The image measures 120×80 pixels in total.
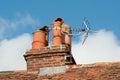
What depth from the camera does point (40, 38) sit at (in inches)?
642

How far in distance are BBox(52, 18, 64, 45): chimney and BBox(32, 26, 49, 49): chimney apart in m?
0.40

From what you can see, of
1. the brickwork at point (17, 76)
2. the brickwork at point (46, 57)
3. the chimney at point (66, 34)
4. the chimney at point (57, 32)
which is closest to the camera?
the brickwork at point (17, 76)

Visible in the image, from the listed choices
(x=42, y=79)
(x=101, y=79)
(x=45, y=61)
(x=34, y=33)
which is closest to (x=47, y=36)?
(x=34, y=33)

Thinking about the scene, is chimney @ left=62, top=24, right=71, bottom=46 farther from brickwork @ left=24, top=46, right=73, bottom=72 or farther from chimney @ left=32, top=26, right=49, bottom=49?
brickwork @ left=24, top=46, right=73, bottom=72

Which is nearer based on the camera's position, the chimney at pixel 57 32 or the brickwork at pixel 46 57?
the brickwork at pixel 46 57

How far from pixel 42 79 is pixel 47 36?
284 centimetres

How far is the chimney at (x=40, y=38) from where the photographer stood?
16078mm

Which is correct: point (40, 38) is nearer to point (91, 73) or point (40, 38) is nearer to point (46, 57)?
point (46, 57)

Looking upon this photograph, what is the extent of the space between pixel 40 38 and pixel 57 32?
728 millimetres

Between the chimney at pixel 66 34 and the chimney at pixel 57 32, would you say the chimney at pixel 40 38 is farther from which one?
the chimney at pixel 66 34

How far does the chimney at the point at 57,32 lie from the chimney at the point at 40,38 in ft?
1.31

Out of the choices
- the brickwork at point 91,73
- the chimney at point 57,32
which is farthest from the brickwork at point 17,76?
the chimney at point 57,32

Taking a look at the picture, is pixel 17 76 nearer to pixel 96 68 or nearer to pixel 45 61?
pixel 45 61

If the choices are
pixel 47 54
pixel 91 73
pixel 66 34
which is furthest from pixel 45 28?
pixel 91 73
